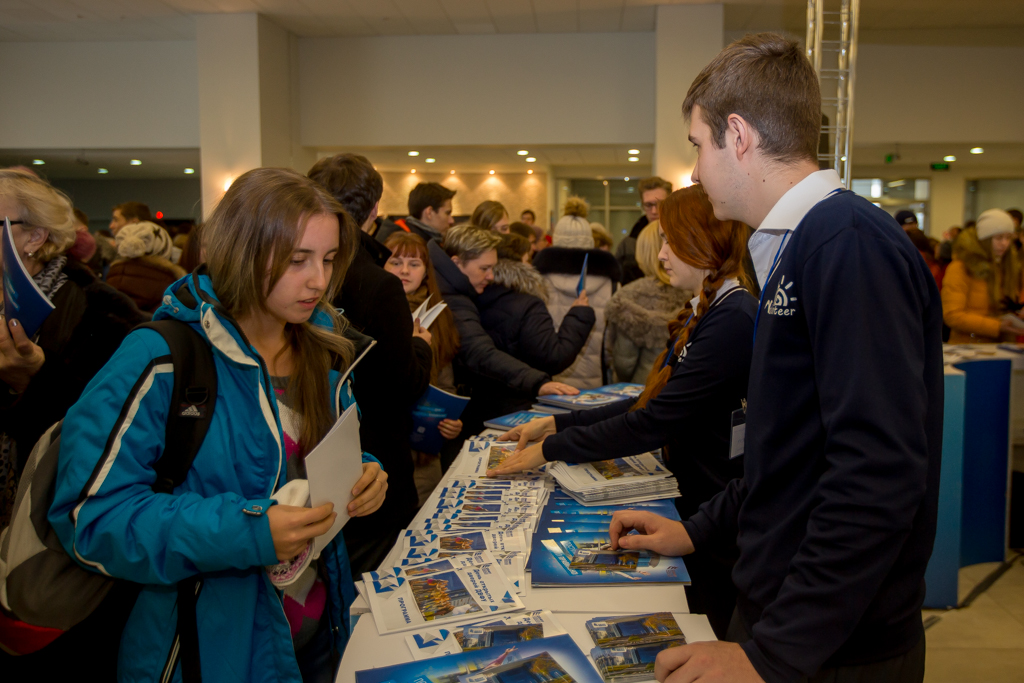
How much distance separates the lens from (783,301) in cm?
93

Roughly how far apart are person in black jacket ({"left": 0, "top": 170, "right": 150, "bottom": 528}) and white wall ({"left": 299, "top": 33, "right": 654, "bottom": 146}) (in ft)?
23.7

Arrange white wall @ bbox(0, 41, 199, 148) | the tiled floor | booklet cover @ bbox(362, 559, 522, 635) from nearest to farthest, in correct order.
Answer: booklet cover @ bbox(362, 559, 522, 635), the tiled floor, white wall @ bbox(0, 41, 199, 148)

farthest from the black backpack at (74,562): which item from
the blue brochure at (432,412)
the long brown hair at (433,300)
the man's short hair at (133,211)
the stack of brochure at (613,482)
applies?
the man's short hair at (133,211)

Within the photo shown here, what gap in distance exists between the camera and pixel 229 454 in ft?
3.96

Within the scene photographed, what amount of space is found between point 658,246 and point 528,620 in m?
2.12

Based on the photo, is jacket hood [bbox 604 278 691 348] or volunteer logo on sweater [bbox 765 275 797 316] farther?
jacket hood [bbox 604 278 691 348]

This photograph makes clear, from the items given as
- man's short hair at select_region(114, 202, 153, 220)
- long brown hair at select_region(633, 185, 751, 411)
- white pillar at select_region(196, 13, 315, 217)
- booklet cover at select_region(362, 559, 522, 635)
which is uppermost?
white pillar at select_region(196, 13, 315, 217)

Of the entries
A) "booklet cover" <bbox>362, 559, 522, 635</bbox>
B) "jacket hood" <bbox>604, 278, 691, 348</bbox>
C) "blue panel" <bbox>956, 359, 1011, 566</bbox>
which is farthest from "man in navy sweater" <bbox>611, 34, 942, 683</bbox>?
"blue panel" <bbox>956, 359, 1011, 566</bbox>

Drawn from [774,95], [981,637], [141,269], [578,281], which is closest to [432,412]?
[578,281]

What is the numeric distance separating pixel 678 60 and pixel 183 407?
784cm

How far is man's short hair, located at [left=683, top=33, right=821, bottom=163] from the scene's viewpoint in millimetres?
1017

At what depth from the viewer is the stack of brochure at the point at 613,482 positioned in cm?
169

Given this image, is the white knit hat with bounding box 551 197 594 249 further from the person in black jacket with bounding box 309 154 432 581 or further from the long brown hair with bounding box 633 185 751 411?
the long brown hair with bounding box 633 185 751 411

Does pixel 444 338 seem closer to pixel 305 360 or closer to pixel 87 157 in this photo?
pixel 305 360
